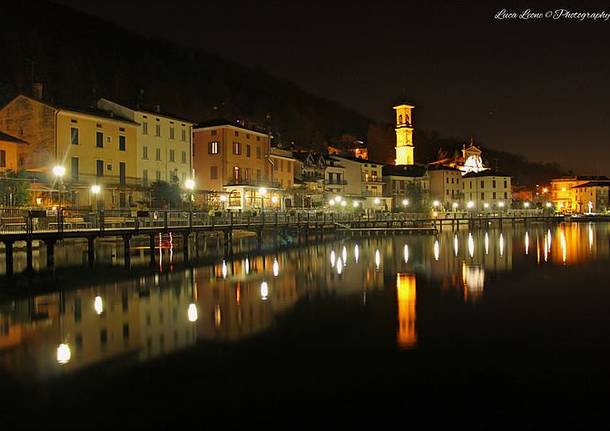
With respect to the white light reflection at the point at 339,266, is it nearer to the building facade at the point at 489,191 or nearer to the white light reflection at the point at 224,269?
the white light reflection at the point at 224,269

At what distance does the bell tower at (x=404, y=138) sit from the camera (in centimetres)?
11681

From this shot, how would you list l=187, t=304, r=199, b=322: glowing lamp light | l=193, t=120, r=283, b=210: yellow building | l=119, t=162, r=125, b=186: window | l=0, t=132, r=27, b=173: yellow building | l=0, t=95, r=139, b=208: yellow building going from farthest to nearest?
l=193, t=120, r=283, b=210: yellow building
l=119, t=162, r=125, b=186: window
l=0, t=95, r=139, b=208: yellow building
l=0, t=132, r=27, b=173: yellow building
l=187, t=304, r=199, b=322: glowing lamp light

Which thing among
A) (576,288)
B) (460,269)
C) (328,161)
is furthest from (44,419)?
(328,161)

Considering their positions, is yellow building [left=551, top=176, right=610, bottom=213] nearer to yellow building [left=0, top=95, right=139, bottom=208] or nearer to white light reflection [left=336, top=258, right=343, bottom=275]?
white light reflection [left=336, top=258, right=343, bottom=275]

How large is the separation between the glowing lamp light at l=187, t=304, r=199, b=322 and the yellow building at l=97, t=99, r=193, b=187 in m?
29.9

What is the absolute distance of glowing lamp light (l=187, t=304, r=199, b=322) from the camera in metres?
Answer: 19.7

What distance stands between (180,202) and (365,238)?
767 inches

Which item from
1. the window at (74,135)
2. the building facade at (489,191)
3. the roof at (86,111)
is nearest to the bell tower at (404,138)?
the building facade at (489,191)

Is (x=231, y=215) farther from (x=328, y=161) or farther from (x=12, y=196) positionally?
(x=328, y=161)

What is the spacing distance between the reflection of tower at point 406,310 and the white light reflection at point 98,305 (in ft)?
33.4

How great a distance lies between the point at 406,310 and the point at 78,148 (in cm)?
3132

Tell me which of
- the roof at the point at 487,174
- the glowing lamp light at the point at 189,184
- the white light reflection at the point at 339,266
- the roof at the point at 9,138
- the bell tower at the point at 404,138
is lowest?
the white light reflection at the point at 339,266

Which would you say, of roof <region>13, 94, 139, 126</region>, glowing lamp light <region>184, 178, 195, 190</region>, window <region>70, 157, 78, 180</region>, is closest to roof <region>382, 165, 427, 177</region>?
glowing lamp light <region>184, 178, 195, 190</region>

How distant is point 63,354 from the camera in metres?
15.2
